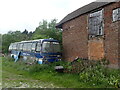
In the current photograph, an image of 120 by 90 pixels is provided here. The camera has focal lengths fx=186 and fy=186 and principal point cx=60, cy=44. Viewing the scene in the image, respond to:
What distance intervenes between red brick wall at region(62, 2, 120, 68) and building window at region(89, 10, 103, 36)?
0.60 m

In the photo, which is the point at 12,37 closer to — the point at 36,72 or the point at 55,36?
the point at 55,36

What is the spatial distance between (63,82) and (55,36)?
1571cm

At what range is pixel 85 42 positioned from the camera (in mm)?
15992

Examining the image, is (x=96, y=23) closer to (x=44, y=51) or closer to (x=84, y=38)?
(x=84, y=38)

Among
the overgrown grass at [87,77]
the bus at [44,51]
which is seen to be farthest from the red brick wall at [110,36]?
the bus at [44,51]

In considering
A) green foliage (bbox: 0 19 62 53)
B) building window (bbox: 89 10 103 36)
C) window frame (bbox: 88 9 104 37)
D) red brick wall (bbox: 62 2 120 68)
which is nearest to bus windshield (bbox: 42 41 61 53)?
red brick wall (bbox: 62 2 120 68)

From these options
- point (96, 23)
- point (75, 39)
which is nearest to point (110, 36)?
point (96, 23)

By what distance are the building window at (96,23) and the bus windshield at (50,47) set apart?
5134mm

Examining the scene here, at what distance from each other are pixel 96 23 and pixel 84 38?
2082mm

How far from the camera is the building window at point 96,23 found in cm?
1400

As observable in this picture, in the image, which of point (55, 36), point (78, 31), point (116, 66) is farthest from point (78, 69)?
point (55, 36)

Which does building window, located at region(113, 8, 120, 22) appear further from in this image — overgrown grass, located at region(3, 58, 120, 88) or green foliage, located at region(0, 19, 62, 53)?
green foliage, located at region(0, 19, 62, 53)

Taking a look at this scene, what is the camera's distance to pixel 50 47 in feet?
62.1

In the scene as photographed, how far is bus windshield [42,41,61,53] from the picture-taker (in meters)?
18.5
